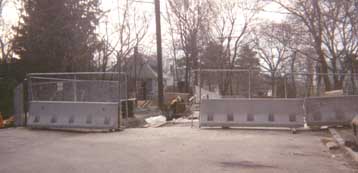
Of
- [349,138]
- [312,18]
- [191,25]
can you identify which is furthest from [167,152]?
[191,25]

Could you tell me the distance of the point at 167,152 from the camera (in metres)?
9.49

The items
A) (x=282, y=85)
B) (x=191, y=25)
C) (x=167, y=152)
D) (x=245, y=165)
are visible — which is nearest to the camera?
(x=245, y=165)

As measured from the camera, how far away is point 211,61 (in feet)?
167

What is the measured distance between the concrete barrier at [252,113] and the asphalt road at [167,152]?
0.94 meters

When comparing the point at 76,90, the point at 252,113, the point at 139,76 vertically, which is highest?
the point at 139,76

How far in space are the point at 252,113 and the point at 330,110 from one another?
2544 millimetres

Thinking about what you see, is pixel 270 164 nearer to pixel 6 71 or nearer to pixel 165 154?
pixel 165 154

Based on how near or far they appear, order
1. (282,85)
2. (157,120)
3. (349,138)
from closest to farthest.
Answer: (349,138), (282,85), (157,120)

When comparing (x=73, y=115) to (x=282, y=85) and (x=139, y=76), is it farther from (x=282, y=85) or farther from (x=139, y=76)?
(x=139, y=76)

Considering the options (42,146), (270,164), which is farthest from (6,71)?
(270,164)

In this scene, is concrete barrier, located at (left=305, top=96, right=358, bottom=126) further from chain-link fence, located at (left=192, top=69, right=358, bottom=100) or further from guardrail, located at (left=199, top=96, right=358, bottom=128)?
chain-link fence, located at (left=192, top=69, right=358, bottom=100)

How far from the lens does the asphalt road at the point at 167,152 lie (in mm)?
7730

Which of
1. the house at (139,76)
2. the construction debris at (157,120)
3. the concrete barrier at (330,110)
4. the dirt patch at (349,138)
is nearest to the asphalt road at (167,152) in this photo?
the dirt patch at (349,138)

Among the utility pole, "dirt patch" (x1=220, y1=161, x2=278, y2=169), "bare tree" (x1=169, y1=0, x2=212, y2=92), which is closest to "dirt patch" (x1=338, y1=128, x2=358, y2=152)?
"dirt patch" (x1=220, y1=161, x2=278, y2=169)
